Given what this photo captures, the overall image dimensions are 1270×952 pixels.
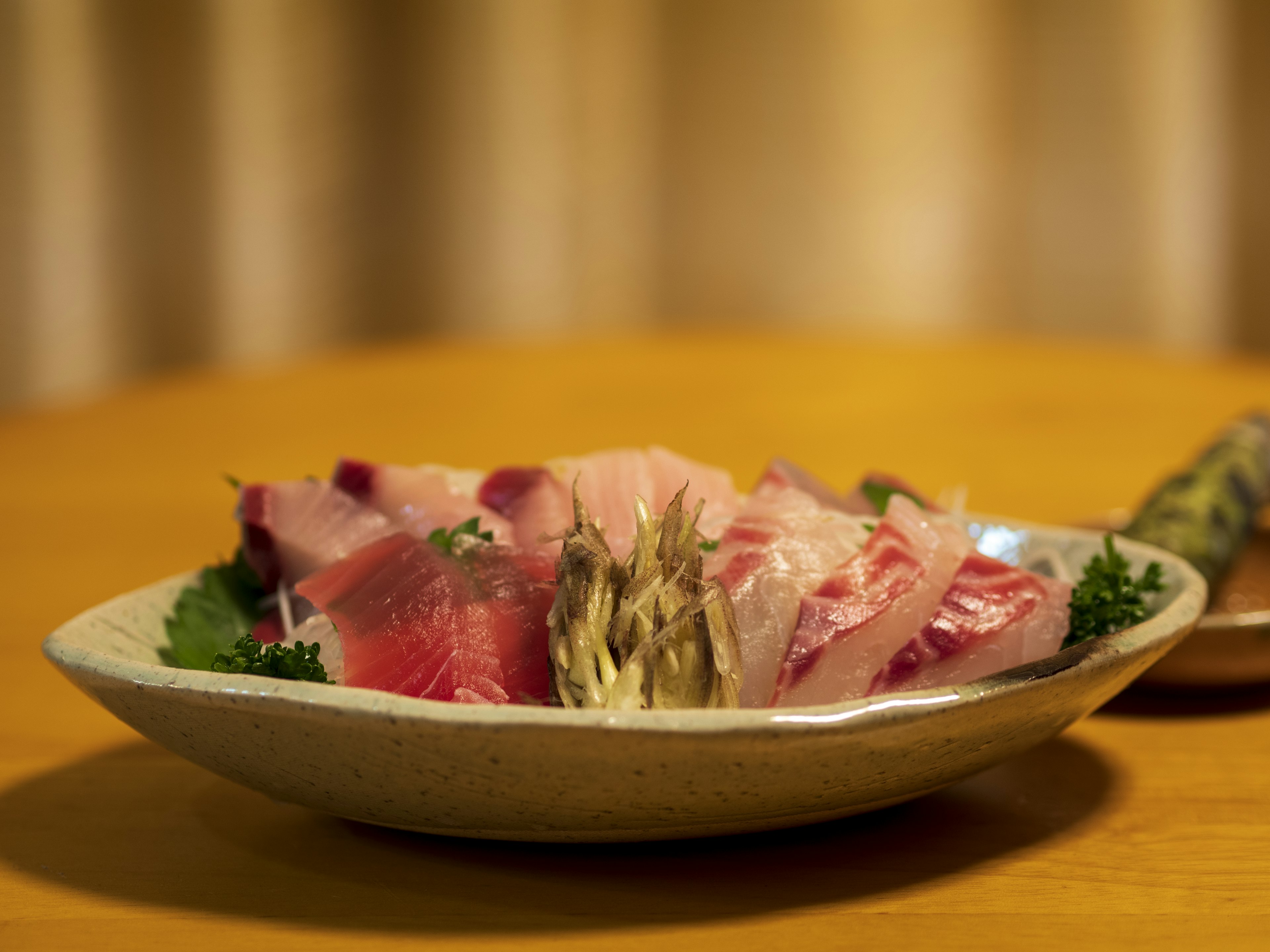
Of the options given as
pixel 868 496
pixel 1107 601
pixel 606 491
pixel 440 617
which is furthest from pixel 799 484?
pixel 440 617

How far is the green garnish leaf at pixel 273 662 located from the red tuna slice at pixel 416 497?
29cm

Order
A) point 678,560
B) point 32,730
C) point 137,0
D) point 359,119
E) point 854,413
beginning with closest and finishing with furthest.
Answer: point 678,560 → point 32,730 → point 854,413 → point 137,0 → point 359,119

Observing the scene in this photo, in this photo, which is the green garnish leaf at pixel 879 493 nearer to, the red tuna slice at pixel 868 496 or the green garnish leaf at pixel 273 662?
the red tuna slice at pixel 868 496

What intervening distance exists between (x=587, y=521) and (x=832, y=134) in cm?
568

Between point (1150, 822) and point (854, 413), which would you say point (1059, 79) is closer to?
point (854, 413)

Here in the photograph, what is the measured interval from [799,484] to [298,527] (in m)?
0.52

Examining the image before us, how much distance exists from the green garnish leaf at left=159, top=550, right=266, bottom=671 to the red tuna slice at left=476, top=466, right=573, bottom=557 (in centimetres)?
25

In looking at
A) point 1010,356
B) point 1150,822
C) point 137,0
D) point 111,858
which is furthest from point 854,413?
point 137,0

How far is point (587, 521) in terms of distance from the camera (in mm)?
1067

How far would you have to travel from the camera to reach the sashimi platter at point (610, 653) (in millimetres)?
953

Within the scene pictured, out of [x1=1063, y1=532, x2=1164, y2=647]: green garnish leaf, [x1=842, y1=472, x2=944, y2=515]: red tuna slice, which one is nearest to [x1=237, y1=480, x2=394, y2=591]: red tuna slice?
[x1=842, y1=472, x2=944, y2=515]: red tuna slice

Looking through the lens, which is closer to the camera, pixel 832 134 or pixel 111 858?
pixel 111 858

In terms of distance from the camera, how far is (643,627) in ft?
3.33

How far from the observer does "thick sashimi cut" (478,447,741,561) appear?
54.6 inches
